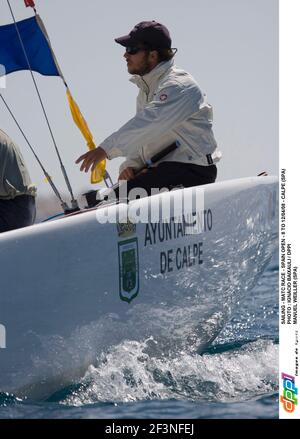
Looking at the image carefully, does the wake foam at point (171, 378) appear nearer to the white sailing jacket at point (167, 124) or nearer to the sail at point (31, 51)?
the white sailing jacket at point (167, 124)

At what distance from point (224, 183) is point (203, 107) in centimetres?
42

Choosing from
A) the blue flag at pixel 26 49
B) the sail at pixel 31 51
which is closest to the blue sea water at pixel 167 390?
the sail at pixel 31 51

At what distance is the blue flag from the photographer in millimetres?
5738

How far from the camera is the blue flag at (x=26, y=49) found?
5738 mm

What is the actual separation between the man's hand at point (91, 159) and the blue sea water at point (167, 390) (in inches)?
32.5

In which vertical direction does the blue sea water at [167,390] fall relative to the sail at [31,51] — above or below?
below

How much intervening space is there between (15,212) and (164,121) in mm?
845

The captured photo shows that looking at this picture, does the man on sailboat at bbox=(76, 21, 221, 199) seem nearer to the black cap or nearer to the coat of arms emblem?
the black cap

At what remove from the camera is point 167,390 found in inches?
164

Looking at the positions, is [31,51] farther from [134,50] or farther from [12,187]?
[12,187]

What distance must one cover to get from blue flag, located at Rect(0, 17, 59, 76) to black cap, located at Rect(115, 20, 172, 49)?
96cm

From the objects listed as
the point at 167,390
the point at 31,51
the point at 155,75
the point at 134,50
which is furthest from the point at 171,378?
the point at 31,51

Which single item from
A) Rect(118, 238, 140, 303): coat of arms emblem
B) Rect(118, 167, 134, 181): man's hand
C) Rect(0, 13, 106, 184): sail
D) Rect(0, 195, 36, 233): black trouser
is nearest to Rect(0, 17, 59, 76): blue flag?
Rect(0, 13, 106, 184): sail
